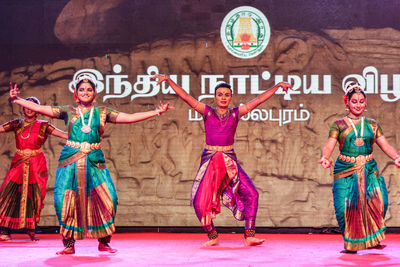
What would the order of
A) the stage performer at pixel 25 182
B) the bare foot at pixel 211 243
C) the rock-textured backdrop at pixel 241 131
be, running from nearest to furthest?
the bare foot at pixel 211 243
the stage performer at pixel 25 182
the rock-textured backdrop at pixel 241 131

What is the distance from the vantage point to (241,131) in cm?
593

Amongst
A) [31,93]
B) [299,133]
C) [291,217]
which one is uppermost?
[31,93]

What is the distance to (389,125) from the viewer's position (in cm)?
584

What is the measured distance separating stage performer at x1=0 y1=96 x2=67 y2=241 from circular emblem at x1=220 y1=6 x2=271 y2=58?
203 centimetres

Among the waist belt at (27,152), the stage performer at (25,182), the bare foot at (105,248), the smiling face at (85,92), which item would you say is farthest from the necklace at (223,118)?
the waist belt at (27,152)

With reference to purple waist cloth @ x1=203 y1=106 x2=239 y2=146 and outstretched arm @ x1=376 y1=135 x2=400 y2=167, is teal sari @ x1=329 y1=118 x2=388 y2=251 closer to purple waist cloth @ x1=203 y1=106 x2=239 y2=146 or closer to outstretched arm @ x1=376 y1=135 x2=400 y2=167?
outstretched arm @ x1=376 y1=135 x2=400 y2=167

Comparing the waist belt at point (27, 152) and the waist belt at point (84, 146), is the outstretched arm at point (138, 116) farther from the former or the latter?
the waist belt at point (27, 152)

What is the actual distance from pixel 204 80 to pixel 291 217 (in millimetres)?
1715

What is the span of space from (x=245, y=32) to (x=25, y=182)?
107 inches

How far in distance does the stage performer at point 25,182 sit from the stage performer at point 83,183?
Result: 938 millimetres

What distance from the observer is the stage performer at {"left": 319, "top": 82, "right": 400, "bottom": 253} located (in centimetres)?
445

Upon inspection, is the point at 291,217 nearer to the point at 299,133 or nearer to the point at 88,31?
the point at 299,133

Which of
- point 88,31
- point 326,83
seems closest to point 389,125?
point 326,83

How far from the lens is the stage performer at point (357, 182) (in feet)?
14.6
